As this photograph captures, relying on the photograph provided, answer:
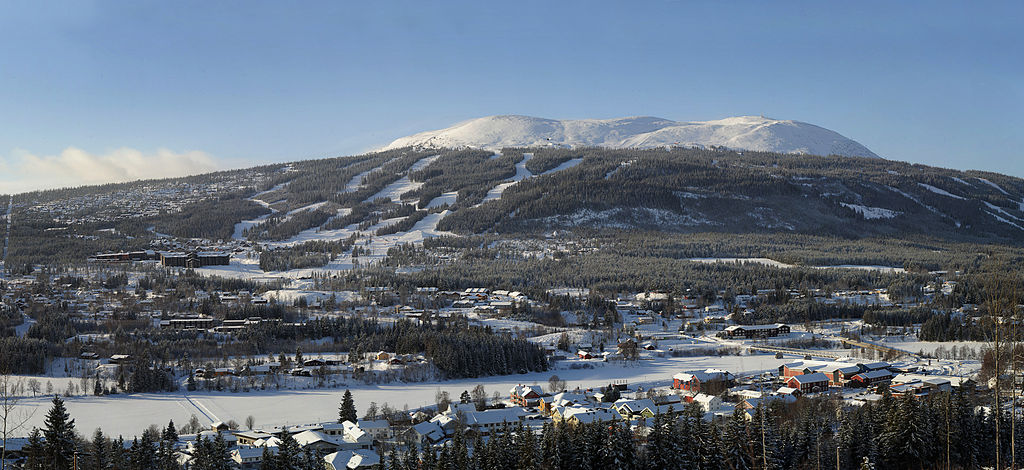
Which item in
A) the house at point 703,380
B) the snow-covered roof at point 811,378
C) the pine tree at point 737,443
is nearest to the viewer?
the pine tree at point 737,443

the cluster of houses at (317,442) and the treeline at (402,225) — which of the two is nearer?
the cluster of houses at (317,442)

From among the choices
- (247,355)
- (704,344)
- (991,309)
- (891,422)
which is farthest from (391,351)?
(991,309)

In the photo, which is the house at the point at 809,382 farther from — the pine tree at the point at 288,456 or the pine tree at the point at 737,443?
the pine tree at the point at 288,456

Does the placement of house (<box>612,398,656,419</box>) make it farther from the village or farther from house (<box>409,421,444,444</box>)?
house (<box>409,421,444,444</box>)

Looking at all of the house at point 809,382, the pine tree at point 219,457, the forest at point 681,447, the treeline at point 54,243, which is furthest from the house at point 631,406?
the treeline at point 54,243

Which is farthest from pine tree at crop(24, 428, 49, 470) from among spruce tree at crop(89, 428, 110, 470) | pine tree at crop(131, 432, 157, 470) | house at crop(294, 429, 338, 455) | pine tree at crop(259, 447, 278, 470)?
house at crop(294, 429, 338, 455)

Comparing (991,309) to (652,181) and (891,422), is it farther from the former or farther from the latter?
(652,181)
